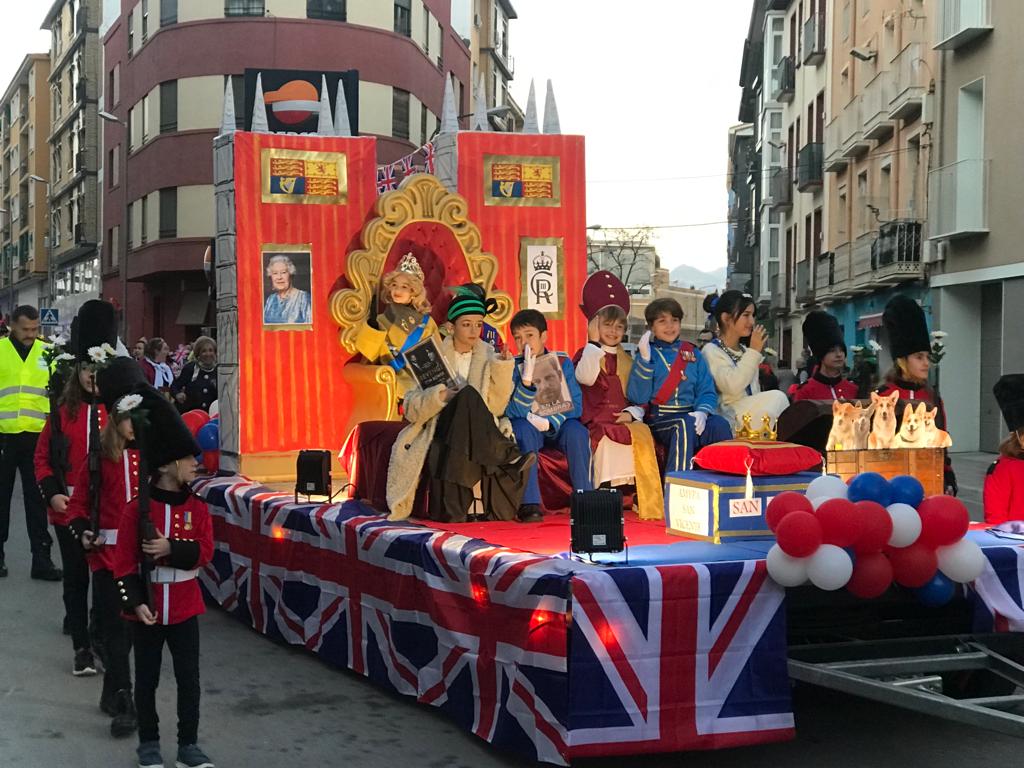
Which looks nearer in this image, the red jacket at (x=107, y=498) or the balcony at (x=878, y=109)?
the red jacket at (x=107, y=498)

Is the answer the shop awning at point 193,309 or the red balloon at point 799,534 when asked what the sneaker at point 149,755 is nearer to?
the red balloon at point 799,534

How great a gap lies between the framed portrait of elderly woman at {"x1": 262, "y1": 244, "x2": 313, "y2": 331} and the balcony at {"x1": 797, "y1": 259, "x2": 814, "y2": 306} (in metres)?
26.4

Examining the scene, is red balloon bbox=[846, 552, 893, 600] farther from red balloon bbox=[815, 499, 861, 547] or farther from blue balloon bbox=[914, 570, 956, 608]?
blue balloon bbox=[914, 570, 956, 608]

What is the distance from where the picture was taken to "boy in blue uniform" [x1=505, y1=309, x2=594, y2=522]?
808 cm

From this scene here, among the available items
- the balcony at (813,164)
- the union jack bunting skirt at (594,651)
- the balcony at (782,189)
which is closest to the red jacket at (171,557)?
the union jack bunting skirt at (594,651)

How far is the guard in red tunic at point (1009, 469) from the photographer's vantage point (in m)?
6.72

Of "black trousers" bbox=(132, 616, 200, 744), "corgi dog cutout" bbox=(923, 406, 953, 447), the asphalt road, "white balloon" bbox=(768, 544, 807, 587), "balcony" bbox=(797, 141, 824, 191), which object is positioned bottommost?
the asphalt road

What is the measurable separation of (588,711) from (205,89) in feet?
109

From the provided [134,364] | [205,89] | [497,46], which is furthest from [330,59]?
[134,364]

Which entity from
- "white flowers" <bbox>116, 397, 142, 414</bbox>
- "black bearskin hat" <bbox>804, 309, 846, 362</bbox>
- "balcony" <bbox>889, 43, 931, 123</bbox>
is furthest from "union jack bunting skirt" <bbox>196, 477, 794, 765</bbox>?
"balcony" <bbox>889, 43, 931, 123</bbox>

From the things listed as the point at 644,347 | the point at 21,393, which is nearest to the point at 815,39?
the point at 644,347

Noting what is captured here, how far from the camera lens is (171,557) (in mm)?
5250

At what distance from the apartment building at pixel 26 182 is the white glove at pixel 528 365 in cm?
6242

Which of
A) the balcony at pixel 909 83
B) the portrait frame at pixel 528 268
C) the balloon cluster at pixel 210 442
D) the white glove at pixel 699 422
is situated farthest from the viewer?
the balcony at pixel 909 83
